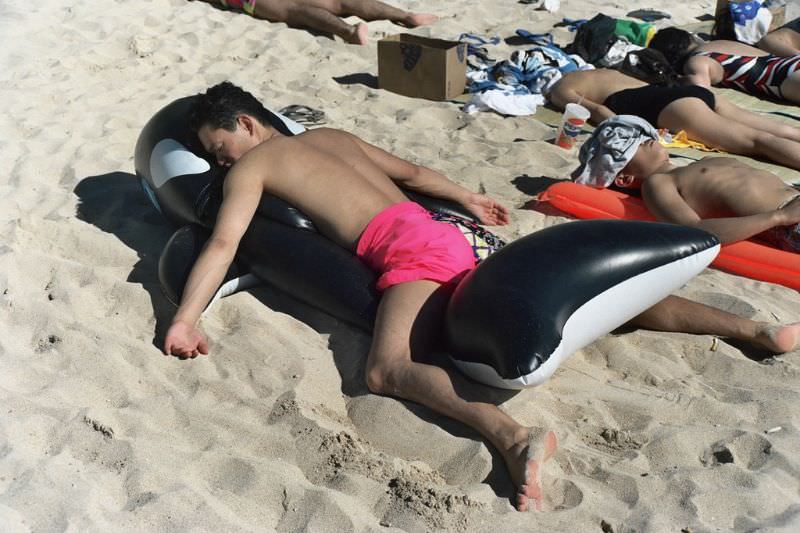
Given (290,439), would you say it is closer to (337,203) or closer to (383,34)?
(337,203)

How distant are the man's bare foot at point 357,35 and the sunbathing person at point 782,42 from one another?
332cm

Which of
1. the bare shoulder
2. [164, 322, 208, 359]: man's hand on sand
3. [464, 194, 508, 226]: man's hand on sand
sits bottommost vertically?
[164, 322, 208, 359]: man's hand on sand

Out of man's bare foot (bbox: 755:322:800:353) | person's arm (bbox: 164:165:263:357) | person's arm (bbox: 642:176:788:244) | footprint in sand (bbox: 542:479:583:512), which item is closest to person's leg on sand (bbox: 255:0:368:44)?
person's arm (bbox: 642:176:788:244)

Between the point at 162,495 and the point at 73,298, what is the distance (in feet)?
4.66

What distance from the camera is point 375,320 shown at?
3281 millimetres

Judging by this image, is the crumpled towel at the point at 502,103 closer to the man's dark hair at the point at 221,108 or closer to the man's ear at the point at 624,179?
the man's ear at the point at 624,179

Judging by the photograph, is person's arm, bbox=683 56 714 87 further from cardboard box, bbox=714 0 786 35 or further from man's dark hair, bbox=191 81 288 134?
man's dark hair, bbox=191 81 288 134

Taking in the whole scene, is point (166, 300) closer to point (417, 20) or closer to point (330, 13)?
point (330, 13)

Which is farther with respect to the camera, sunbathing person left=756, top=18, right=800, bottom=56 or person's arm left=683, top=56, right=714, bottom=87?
sunbathing person left=756, top=18, right=800, bottom=56

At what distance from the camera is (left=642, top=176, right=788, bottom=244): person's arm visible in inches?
154

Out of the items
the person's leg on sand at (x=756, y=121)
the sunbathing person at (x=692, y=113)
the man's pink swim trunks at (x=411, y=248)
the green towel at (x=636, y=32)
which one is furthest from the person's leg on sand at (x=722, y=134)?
the man's pink swim trunks at (x=411, y=248)

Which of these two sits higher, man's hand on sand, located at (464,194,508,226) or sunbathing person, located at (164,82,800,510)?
sunbathing person, located at (164,82,800,510)

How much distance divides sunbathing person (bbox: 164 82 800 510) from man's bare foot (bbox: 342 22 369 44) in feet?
11.5

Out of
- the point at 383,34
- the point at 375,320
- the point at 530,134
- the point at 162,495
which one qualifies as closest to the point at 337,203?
the point at 375,320
